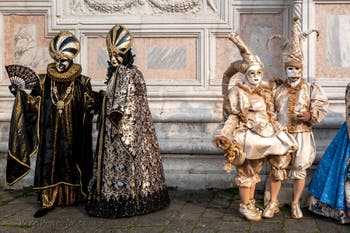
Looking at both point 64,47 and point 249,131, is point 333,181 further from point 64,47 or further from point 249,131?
point 64,47

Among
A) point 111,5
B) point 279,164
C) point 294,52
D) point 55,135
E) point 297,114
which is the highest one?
point 111,5

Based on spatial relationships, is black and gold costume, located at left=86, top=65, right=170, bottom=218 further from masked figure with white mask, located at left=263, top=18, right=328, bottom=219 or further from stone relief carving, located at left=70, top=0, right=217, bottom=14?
stone relief carving, located at left=70, top=0, right=217, bottom=14

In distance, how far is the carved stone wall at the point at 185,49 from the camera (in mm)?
6148

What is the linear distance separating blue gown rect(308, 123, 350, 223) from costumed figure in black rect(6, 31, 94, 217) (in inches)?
95.0

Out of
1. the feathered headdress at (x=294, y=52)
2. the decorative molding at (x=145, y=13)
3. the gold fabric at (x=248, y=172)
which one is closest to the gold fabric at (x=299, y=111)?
the feathered headdress at (x=294, y=52)

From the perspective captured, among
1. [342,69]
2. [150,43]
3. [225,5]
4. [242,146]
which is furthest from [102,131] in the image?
[342,69]

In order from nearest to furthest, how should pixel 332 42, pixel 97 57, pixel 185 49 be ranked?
pixel 332 42 → pixel 185 49 → pixel 97 57

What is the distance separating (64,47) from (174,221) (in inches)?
84.7

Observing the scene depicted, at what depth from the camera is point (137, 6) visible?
21.9ft

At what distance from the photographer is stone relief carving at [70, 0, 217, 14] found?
657 cm

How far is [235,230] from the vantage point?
15.3 feet

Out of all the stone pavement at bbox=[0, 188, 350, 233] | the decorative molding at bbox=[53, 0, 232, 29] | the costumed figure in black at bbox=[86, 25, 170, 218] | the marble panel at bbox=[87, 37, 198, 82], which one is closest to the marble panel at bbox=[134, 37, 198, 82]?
the marble panel at bbox=[87, 37, 198, 82]

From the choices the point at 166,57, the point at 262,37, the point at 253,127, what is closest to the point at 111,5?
the point at 166,57

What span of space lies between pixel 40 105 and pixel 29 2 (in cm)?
206
